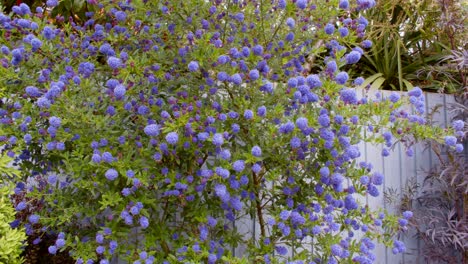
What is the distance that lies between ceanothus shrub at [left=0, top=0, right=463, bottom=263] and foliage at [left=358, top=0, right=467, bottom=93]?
2.03 m

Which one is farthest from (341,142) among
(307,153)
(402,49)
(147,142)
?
(402,49)

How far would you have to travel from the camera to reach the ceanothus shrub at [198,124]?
2168 mm

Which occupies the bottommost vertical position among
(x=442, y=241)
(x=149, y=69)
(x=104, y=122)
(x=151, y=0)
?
(x=442, y=241)

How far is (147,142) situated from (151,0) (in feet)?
2.22

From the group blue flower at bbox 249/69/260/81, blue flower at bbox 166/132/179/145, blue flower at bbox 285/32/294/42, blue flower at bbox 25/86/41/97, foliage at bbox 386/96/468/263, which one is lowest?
foliage at bbox 386/96/468/263

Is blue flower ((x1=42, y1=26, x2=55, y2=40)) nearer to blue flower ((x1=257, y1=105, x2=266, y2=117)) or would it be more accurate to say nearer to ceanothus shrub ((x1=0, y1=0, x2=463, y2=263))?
ceanothus shrub ((x1=0, y1=0, x2=463, y2=263))

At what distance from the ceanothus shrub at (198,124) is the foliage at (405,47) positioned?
2031 mm

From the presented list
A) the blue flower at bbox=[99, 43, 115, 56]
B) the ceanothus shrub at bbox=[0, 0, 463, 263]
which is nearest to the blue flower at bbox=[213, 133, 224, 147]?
the ceanothus shrub at bbox=[0, 0, 463, 263]

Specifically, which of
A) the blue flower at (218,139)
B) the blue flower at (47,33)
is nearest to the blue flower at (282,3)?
the blue flower at (218,139)

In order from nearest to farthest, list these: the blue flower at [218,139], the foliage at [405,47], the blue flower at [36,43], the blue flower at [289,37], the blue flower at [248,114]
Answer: the blue flower at [218,139] < the blue flower at [248,114] < the blue flower at [36,43] < the blue flower at [289,37] < the foliage at [405,47]

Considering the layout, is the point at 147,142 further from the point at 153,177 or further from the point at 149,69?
the point at 149,69

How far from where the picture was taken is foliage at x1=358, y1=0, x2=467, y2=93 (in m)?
4.39

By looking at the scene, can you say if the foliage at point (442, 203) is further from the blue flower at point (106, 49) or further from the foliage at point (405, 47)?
the blue flower at point (106, 49)

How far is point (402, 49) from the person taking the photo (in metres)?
4.84
